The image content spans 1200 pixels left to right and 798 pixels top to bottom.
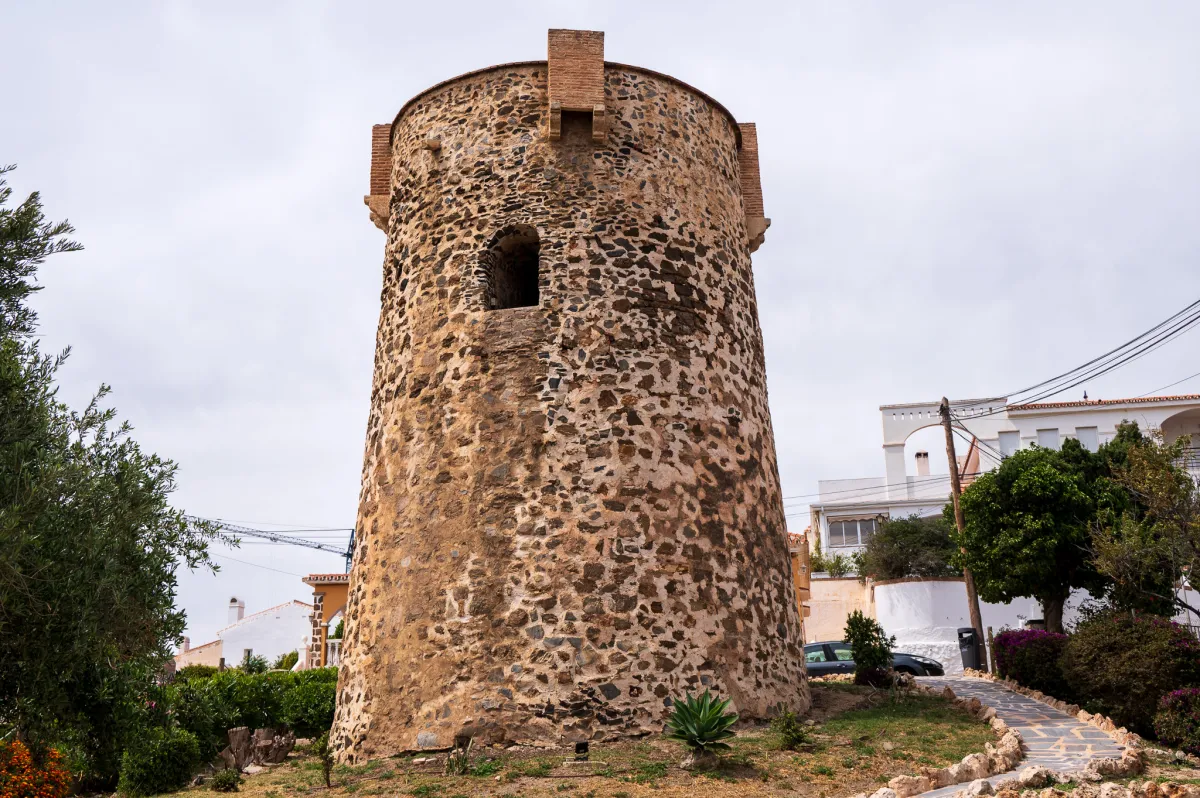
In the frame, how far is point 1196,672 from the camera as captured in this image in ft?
39.1

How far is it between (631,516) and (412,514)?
2.31 meters

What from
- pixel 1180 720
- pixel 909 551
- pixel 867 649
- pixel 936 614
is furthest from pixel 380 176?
pixel 909 551

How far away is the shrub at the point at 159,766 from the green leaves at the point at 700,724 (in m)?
5.74

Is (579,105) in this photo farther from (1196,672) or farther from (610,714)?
(1196,672)

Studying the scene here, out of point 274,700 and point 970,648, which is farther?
point 970,648

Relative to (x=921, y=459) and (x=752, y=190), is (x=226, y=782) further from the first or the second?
(x=921, y=459)

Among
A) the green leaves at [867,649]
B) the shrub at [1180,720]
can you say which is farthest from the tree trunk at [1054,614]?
the shrub at [1180,720]

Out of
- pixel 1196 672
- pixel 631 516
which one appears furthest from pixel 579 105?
pixel 1196 672

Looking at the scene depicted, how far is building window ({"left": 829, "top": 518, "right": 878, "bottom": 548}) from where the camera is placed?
125 feet

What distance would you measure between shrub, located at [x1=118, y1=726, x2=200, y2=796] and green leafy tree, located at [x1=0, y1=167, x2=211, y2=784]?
3.65 meters

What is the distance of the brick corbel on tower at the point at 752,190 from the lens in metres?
13.0

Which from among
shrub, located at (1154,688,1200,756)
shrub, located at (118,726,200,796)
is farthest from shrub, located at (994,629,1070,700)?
shrub, located at (118,726,200,796)

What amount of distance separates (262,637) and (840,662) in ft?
87.6

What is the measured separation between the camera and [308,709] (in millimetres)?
15711
